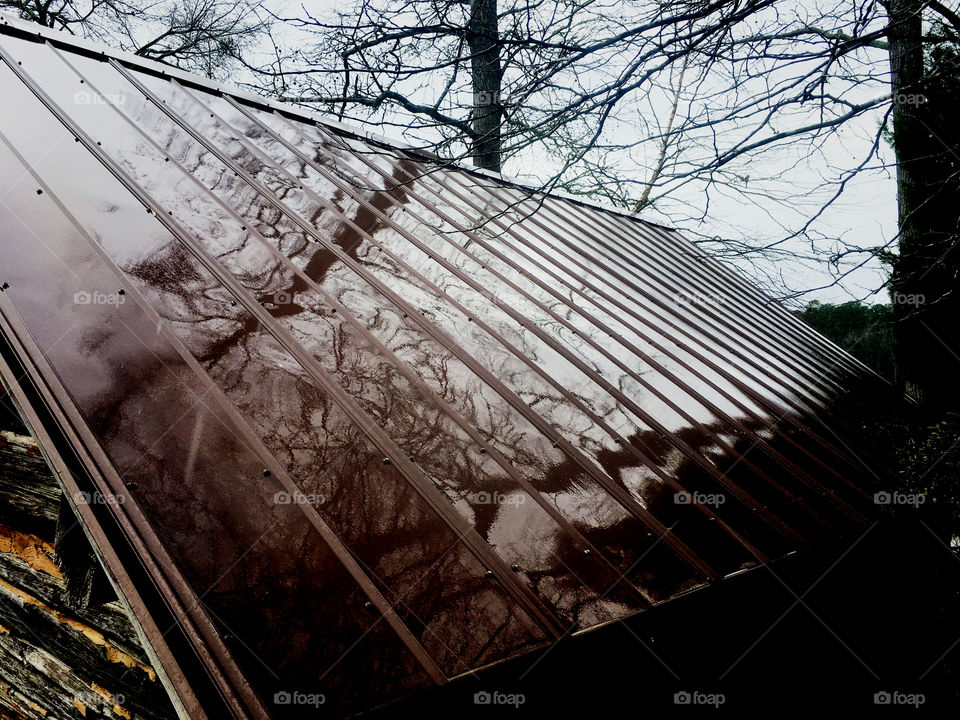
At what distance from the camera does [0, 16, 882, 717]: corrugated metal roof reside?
1.81m

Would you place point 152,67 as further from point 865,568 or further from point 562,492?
point 865,568

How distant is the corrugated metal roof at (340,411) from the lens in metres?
1.81

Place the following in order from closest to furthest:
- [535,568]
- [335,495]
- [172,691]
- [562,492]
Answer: [172,691] → [335,495] → [535,568] → [562,492]

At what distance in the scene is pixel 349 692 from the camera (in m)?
1.62

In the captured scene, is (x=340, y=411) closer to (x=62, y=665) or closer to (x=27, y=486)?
(x=27, y=486)

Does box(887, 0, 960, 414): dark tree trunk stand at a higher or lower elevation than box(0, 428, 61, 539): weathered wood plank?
higher

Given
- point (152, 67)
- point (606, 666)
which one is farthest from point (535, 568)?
point (152, 67)

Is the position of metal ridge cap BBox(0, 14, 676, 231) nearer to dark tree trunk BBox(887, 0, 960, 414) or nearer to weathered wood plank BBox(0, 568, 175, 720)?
weathered wood plank BBox(0, 568, 175, 720)

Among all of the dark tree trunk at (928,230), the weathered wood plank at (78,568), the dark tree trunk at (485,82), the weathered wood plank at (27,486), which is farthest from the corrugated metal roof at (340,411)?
the dark tree trunk at (928,230)

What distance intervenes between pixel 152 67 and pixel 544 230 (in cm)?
435

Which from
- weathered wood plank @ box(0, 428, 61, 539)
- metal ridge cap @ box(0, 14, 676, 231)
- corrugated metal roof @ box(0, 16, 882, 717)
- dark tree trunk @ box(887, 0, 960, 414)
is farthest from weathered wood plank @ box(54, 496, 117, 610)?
dark tree trunk @ box(887, 0, 960, 414)

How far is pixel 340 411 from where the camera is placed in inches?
102

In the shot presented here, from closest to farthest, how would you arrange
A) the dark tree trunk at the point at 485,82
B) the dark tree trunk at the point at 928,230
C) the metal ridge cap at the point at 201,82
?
the dark tree trunk at the point at 485,82 < the metal ridge cap at the point at 201,82 < the dark tree trunk at the point at 928,230

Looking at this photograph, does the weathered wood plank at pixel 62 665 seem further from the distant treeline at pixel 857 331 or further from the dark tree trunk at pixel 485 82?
the distant treeline at pixel 857 331
